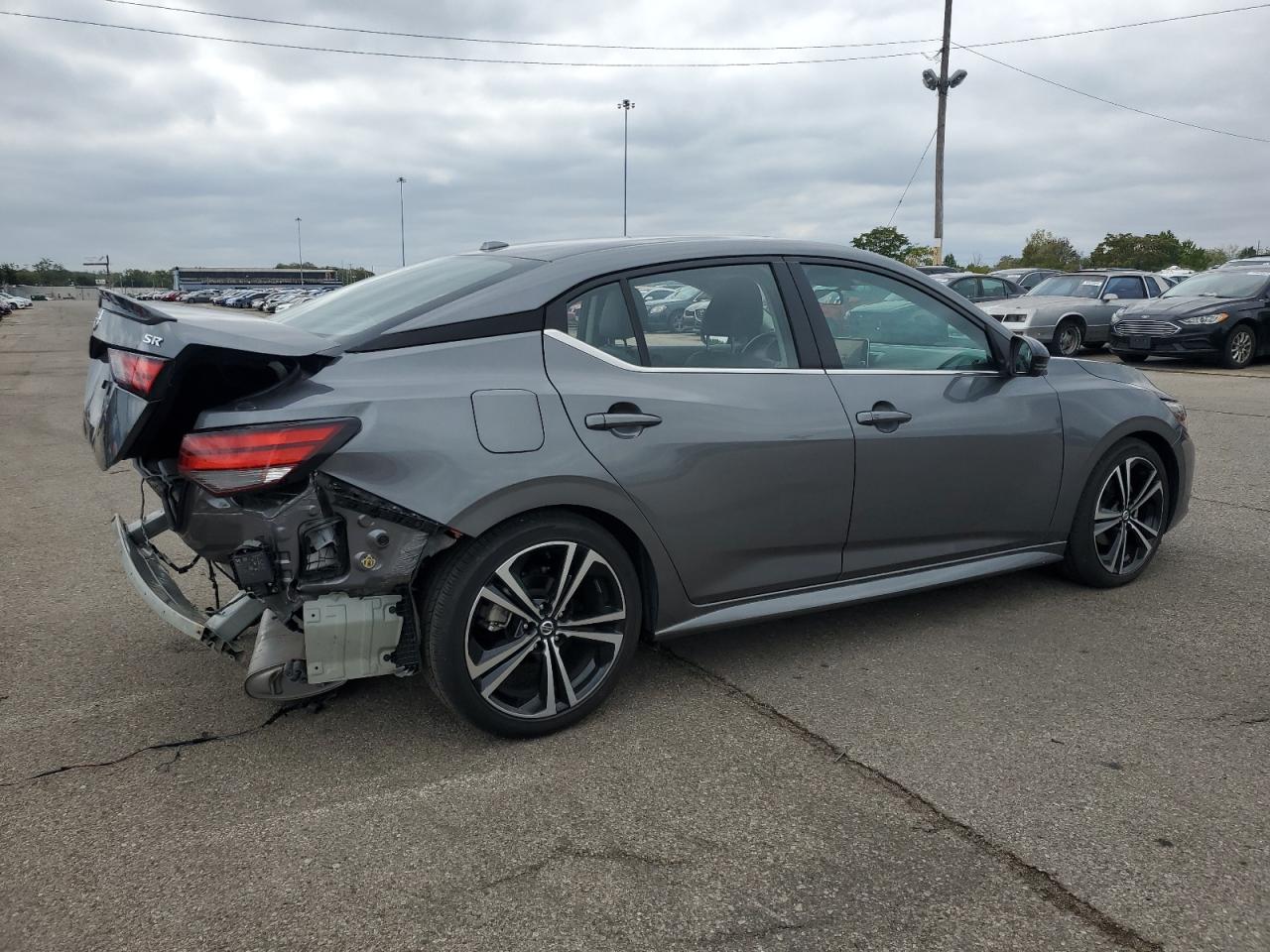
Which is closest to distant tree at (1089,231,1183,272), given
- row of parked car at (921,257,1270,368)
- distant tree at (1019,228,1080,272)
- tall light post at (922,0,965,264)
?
distant tree at (1019,228,1080,272)

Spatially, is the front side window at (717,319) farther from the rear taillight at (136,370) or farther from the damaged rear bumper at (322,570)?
the rear taillight at (136,370)

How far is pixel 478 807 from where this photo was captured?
283 centimetres

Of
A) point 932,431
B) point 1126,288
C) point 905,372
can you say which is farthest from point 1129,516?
point 1126,288

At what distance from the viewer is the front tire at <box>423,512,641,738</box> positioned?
301 centimetres

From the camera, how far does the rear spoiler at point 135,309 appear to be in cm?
292

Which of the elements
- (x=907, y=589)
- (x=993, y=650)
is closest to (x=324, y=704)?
(x=907, y=589)

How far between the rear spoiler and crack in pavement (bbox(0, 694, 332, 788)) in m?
1.33

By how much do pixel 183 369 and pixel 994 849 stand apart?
2.54 m

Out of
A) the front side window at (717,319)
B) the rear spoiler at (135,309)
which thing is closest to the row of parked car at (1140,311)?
the front side window at (717,319)

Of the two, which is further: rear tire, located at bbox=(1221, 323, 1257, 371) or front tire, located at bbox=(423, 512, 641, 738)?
rear tire, located at bbox=(1221, 323, 1257, 371)

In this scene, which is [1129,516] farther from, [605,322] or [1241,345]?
[1241,345]

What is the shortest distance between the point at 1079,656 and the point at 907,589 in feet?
2.27

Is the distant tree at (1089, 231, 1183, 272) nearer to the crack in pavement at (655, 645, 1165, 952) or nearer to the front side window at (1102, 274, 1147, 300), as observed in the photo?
the front side window at (1102, 274, 1147, 300)

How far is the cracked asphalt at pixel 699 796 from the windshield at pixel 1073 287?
594 inches
